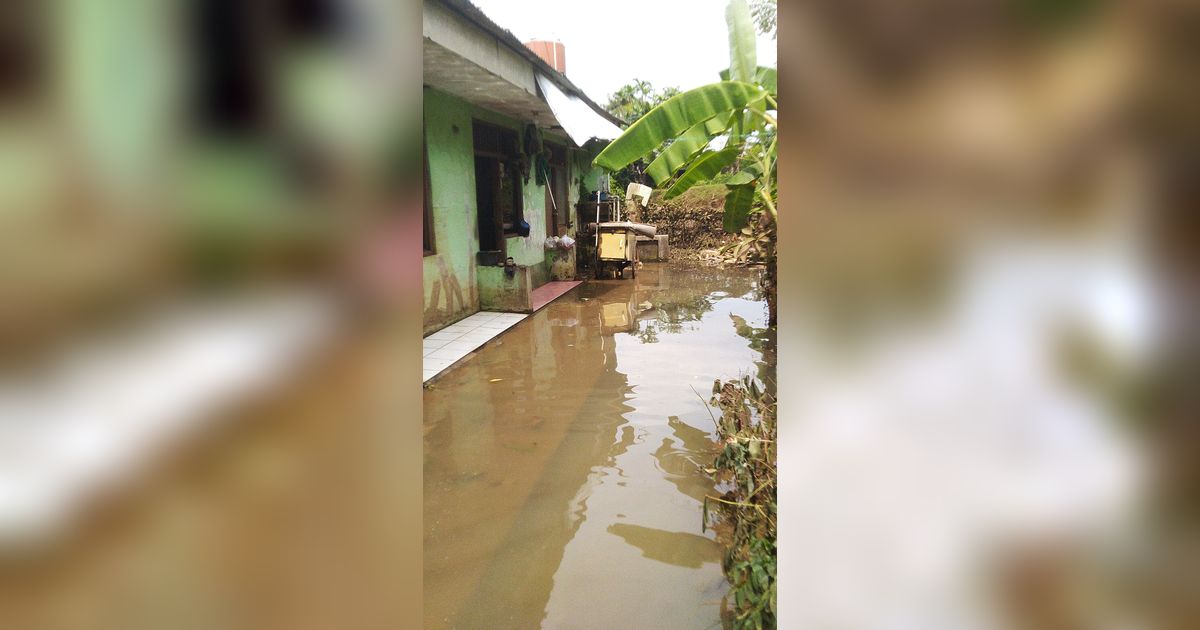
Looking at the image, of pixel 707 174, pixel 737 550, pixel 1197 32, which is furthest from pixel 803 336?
pixel 707 174

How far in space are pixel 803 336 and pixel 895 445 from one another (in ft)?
0.40

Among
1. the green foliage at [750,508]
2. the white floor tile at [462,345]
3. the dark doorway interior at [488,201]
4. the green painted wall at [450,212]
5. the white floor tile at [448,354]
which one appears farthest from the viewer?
the dark doorway interior at [488,201]

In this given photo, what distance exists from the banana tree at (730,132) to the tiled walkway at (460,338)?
2.35 meters

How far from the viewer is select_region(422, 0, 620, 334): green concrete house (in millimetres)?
6410

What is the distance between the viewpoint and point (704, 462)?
4.08 metres

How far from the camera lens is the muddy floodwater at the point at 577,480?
2803mm

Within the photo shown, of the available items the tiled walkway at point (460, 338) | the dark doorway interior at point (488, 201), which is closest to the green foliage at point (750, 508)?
the tiled walkway at point (460, 338)

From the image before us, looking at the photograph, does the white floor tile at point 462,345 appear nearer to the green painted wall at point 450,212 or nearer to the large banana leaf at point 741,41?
the green painted wall at point 450,212

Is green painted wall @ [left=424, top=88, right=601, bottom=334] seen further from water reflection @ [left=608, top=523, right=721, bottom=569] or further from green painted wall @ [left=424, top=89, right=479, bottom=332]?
water reflection @ [left=608, top=523, right=721, bottom=569]

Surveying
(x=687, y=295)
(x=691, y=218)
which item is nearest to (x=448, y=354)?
(x=687, y=295)

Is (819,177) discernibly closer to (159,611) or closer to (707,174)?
(159,611)

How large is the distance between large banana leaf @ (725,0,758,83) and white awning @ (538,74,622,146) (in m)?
3.15

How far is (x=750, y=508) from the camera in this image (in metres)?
3.11

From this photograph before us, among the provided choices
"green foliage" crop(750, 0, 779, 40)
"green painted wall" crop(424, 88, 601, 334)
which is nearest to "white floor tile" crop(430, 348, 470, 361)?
"green painted wall" crop(424, 88, 601, 334)
